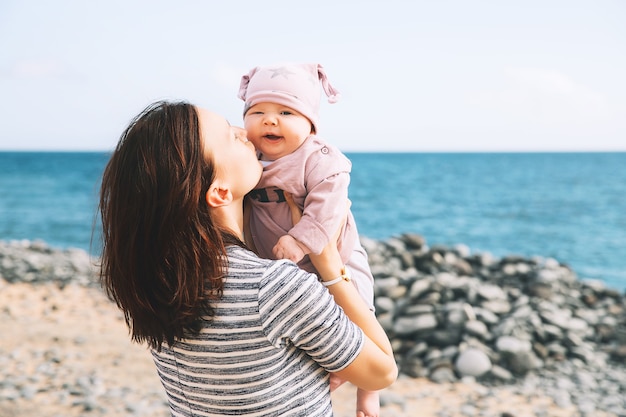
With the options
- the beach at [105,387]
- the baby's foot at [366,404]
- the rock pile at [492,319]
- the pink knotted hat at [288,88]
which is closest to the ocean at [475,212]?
the rock pile at [492,319]

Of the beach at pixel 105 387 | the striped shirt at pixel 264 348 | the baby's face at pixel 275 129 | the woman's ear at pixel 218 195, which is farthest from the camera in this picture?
the beach at pixel 105 387

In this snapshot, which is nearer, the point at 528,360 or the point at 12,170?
the point at 528,360

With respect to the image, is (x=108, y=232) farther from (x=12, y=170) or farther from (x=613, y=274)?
(x=12, y=170)

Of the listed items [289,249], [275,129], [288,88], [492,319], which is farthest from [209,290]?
[492,319]

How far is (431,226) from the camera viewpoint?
20203 mm

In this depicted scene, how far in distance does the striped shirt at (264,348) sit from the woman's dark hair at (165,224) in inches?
2.1

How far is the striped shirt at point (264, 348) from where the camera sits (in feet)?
4.64

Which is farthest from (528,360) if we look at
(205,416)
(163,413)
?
(205,416)

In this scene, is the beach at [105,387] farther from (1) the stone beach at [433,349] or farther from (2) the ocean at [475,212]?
(2) the ocean at [475,212]

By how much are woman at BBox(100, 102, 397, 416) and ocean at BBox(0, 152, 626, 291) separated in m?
9.62

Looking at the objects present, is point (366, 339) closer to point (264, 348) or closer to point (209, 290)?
point (264, 348)

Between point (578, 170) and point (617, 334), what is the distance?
3901 centimetres

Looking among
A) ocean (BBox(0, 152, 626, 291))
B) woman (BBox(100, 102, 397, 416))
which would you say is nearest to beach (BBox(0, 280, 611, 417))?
woman (BBox(100, 102, 397, 416))

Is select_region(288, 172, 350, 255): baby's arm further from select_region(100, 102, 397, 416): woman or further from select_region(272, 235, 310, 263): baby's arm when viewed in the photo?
select_region(100, 102, 397, 416): woman
